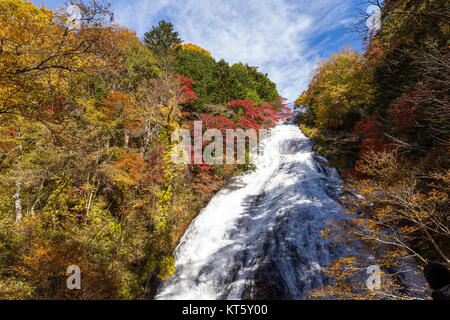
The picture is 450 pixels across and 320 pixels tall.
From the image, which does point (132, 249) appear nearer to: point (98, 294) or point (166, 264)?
point (166, 264)

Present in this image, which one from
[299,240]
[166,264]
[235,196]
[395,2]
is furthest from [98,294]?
[395,2]

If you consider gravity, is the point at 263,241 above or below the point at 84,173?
below

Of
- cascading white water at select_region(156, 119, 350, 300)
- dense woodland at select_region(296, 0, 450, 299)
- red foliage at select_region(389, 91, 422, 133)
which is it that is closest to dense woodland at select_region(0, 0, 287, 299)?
cascading white water at select_region(156, 119, 350, 300)

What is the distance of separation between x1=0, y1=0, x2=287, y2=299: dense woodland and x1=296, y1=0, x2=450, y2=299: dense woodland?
319 inches

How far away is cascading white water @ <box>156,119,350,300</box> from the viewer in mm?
7488

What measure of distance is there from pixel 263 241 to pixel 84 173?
10409 millimetres

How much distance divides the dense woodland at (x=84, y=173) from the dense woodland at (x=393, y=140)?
319 inches

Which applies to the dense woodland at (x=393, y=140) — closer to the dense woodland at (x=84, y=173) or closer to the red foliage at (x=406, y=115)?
the red foliage at (x=406, y=115)

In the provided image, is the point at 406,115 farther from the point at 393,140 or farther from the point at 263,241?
the point at 263,241

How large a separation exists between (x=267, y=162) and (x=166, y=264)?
1278 cm

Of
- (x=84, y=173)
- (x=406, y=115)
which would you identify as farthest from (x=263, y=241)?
(x=84, y=173)

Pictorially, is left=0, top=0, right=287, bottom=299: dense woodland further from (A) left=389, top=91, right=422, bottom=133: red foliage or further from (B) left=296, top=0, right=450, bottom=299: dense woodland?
(A) left=389, top=91, right=422, bottom=133: red foliage

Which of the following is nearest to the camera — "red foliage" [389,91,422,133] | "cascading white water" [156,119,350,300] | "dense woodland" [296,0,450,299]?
"dense woodland" [296,0,450,299]

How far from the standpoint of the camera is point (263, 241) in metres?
9.32
